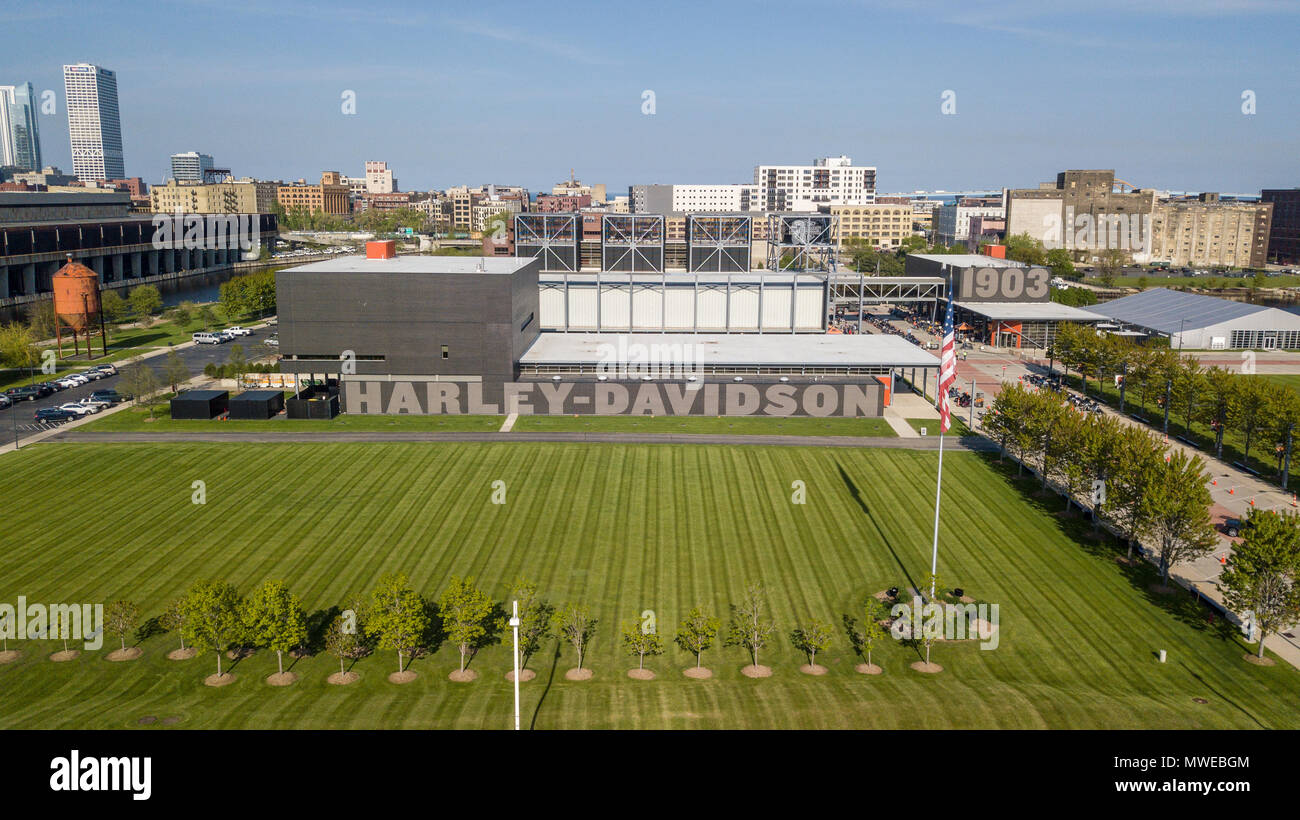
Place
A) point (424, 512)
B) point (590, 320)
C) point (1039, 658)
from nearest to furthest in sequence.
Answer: point (1039, 658)
point (424, 512)
point (590, 320)

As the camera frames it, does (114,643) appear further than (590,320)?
No

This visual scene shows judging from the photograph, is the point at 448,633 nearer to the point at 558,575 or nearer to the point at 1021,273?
the point at 558,575

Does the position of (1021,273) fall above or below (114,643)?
above

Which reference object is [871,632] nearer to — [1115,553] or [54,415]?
[1115,553]

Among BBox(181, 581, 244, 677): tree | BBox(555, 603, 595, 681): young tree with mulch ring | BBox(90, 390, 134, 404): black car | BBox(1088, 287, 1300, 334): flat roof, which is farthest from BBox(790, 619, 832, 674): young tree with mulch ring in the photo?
BBox(1088, 287, 1300, 334): flat roof

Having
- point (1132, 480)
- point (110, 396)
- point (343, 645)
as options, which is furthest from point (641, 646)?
point (110, 396)

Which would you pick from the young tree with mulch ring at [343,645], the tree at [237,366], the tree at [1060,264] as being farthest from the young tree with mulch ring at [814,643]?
the tree at [1060,264]
